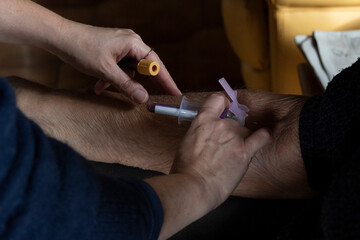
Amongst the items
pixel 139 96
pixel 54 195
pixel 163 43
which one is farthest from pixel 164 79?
pixel 163 43

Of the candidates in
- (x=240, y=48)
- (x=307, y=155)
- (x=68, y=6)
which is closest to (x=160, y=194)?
(x=307, y=155)

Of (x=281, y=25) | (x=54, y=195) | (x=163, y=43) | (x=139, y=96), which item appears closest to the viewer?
(x=54, y=195)

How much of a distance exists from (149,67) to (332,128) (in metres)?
0.35

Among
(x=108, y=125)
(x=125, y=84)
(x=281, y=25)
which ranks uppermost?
(x=281, y=25)

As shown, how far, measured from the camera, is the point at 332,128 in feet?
2.38

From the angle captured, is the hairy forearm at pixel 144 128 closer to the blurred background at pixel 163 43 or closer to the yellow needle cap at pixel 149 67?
the yellow needle cap at pixel 149 67

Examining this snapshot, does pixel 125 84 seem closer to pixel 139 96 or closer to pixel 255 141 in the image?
pixel 139 96

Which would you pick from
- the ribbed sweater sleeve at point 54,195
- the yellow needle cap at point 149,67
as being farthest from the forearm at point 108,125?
the ribbed sweater sleeve at point 54,195

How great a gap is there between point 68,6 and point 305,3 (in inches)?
47.3

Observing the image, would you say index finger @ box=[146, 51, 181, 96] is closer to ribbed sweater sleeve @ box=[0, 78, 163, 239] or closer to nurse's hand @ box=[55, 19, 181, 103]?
nurse's hand @ box=[55, 19, 181, 103]

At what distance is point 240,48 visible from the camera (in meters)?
1.39

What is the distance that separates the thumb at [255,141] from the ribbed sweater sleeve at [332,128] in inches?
3.9

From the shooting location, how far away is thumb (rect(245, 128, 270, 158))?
70 centimetres

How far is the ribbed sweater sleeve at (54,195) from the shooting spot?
496 millimetres
